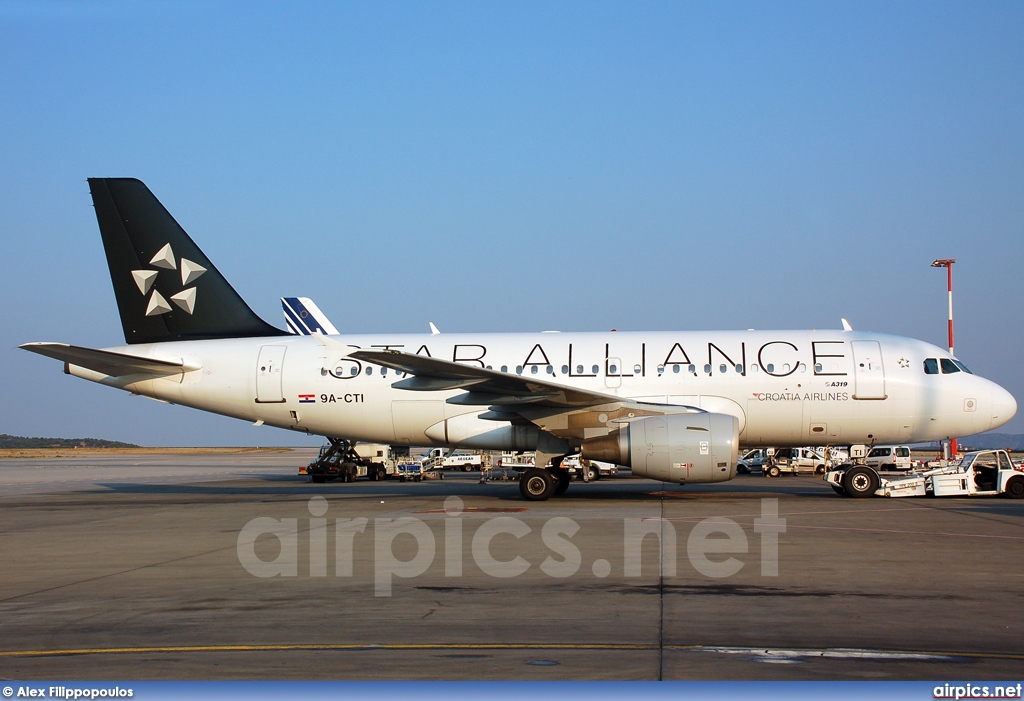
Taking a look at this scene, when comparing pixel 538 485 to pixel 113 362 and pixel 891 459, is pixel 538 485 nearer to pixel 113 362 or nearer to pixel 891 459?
pixel 113 362

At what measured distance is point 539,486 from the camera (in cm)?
2095

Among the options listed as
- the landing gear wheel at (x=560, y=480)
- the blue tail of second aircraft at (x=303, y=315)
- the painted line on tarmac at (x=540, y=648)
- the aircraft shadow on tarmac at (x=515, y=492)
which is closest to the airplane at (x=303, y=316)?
the blue tail of second aircraft at (x=303, y=315)

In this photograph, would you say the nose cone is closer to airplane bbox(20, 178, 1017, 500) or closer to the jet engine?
airplane bbox(20, 178, 1017, 500)

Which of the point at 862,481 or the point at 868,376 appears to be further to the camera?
the point at 862,481

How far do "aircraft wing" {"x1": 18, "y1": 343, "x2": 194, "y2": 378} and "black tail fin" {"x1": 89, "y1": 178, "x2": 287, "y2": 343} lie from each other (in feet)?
3.50

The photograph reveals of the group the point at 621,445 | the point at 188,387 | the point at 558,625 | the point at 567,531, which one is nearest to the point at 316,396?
the point at 188,387

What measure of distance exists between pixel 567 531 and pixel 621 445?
4815mm

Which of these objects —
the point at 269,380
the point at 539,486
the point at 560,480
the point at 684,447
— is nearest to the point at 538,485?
the point at 539,486

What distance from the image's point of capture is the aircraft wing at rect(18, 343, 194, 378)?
69.0 feet

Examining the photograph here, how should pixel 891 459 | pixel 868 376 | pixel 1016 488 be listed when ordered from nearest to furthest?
pixel 868 376, pixel 1016 488, pixel 891 459

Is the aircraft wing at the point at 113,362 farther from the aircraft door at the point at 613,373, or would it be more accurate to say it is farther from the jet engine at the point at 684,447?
the jet engine at the point at 684,447

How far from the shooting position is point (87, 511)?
2102 centimetres

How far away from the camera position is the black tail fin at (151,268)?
23.0 m

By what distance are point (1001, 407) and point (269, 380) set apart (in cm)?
1737
